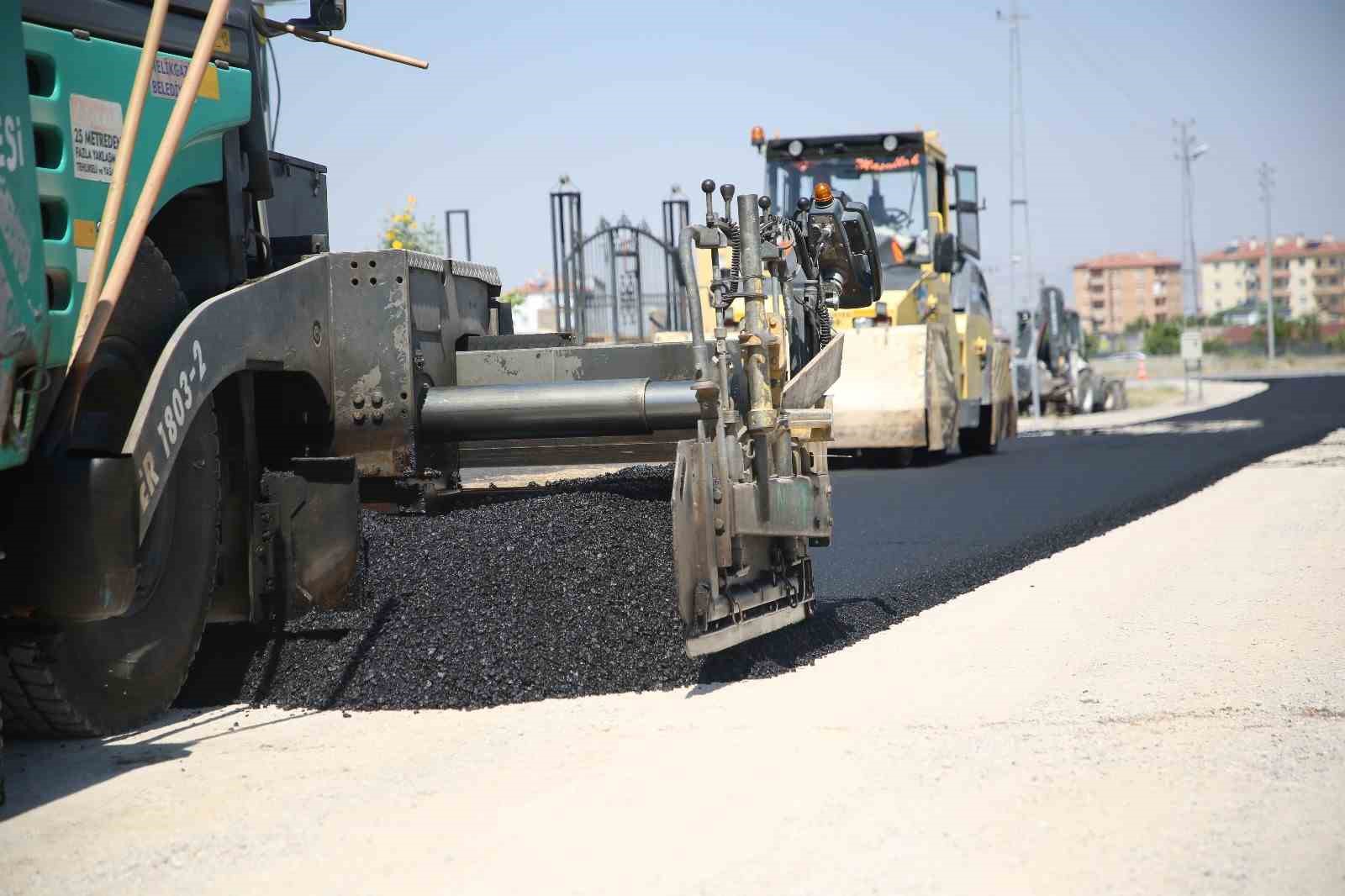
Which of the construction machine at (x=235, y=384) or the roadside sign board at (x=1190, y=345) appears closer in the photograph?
the construction machine at (x=235, y=384)

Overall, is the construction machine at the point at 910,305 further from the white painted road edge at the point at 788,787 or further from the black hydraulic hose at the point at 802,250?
the white painted road edge at the point at 788,787

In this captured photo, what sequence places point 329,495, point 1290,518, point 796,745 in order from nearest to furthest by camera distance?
point 796,745 → point 329,495 → point 1290,518

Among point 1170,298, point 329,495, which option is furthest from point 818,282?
point 1170,298

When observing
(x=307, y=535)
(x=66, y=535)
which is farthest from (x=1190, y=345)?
(x=66, y=535)

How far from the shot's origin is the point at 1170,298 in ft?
549

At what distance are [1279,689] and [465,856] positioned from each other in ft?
8.87

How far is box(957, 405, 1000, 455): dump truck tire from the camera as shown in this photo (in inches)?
674

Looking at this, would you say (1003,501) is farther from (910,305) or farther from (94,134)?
(94,134)

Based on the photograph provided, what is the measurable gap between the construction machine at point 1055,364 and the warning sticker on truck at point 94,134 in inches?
950

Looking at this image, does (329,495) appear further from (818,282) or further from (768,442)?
(818,282)

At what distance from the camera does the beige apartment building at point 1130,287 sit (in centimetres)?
15962

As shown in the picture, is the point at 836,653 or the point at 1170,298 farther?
the point at 1170,298

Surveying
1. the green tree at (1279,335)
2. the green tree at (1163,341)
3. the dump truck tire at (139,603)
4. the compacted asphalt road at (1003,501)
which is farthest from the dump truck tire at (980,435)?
the green tree at (1163,341)

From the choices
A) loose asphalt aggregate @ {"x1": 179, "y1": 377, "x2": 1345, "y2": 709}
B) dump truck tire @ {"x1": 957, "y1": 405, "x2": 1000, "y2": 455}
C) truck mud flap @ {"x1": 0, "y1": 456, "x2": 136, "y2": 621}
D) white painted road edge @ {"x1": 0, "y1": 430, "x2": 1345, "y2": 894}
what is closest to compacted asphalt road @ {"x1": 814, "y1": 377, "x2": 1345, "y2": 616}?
loose asphalt aggregate @ {"x1": 179, "y1": 377, "x2": 1345, "y2": 709}
